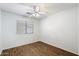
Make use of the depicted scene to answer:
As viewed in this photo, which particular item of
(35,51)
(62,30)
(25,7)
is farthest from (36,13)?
(35,51)

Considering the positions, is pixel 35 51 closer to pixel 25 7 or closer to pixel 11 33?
pixel 11 33

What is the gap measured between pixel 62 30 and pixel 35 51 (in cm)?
69

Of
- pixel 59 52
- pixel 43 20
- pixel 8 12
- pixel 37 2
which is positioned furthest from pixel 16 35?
pixel 59 52

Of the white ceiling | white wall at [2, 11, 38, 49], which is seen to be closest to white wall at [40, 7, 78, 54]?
the white ceiling

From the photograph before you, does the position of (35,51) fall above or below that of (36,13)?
below

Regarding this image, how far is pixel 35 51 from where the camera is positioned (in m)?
1.87

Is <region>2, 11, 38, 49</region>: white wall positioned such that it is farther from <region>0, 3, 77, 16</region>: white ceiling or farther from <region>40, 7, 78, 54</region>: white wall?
<region>40, 7, 78, 54</region>: white wall

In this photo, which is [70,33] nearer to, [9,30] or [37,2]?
[37,2]

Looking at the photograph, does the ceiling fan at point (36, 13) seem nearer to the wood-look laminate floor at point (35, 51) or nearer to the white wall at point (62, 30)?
the white wall at point (62, 30)

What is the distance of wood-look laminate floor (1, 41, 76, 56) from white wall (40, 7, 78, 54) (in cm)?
10

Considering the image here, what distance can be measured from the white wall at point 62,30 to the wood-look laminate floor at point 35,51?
99mm

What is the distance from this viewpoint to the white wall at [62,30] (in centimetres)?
182

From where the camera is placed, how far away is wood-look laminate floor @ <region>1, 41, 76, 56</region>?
1812 mm

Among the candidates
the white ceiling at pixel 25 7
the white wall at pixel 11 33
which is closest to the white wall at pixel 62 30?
the white ceiling at pixel 25 7
